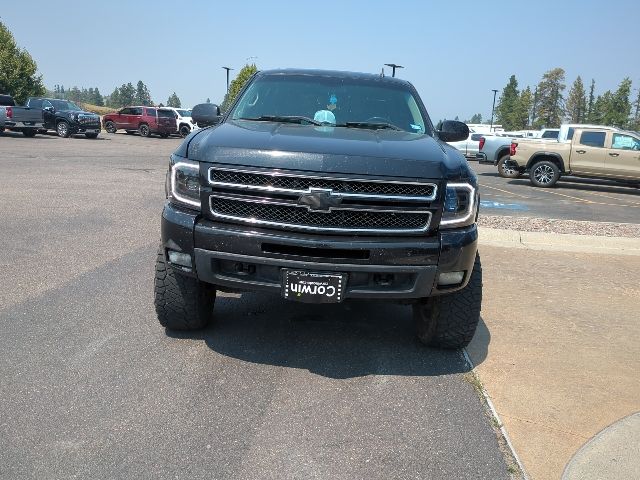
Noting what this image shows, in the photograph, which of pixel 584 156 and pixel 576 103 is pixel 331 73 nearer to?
pixel 584 156

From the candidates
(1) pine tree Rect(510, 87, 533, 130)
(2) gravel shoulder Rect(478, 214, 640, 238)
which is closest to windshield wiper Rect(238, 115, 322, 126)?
(2) gravel shoulder Rect(478, 214, 640, 238)

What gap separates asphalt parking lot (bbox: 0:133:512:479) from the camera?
9.19 ft

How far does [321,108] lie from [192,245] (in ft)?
6.04

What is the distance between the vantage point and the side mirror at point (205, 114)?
5223mm

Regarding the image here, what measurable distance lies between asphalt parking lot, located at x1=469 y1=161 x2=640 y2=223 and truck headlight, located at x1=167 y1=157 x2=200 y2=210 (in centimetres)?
847

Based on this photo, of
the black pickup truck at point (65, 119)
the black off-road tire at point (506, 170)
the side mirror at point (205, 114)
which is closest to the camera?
the side mirror at point (205, 114)

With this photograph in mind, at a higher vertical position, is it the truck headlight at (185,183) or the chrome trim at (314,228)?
the truck headlight at (185,183)

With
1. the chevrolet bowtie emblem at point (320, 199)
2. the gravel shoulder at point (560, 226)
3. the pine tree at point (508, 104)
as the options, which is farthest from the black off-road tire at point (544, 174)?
the pine tree at point (508, 104)

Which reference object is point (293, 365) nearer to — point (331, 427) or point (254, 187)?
point (331, 427)

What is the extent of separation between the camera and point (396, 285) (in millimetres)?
3635

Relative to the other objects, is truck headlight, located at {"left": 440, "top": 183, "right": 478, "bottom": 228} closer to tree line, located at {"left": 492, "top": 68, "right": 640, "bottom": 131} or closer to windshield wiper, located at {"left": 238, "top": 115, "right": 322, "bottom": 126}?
windshield wiper, located at {"left": 238, "top": 115, "right": 322, "bottom": 126}

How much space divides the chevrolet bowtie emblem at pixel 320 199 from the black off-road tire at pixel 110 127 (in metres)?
35.9

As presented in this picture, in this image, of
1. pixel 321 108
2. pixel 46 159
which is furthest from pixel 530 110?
pixel 321 108

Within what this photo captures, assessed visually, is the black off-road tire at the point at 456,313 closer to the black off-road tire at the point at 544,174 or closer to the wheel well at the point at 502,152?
the black off-road tire at the point at 544,174
